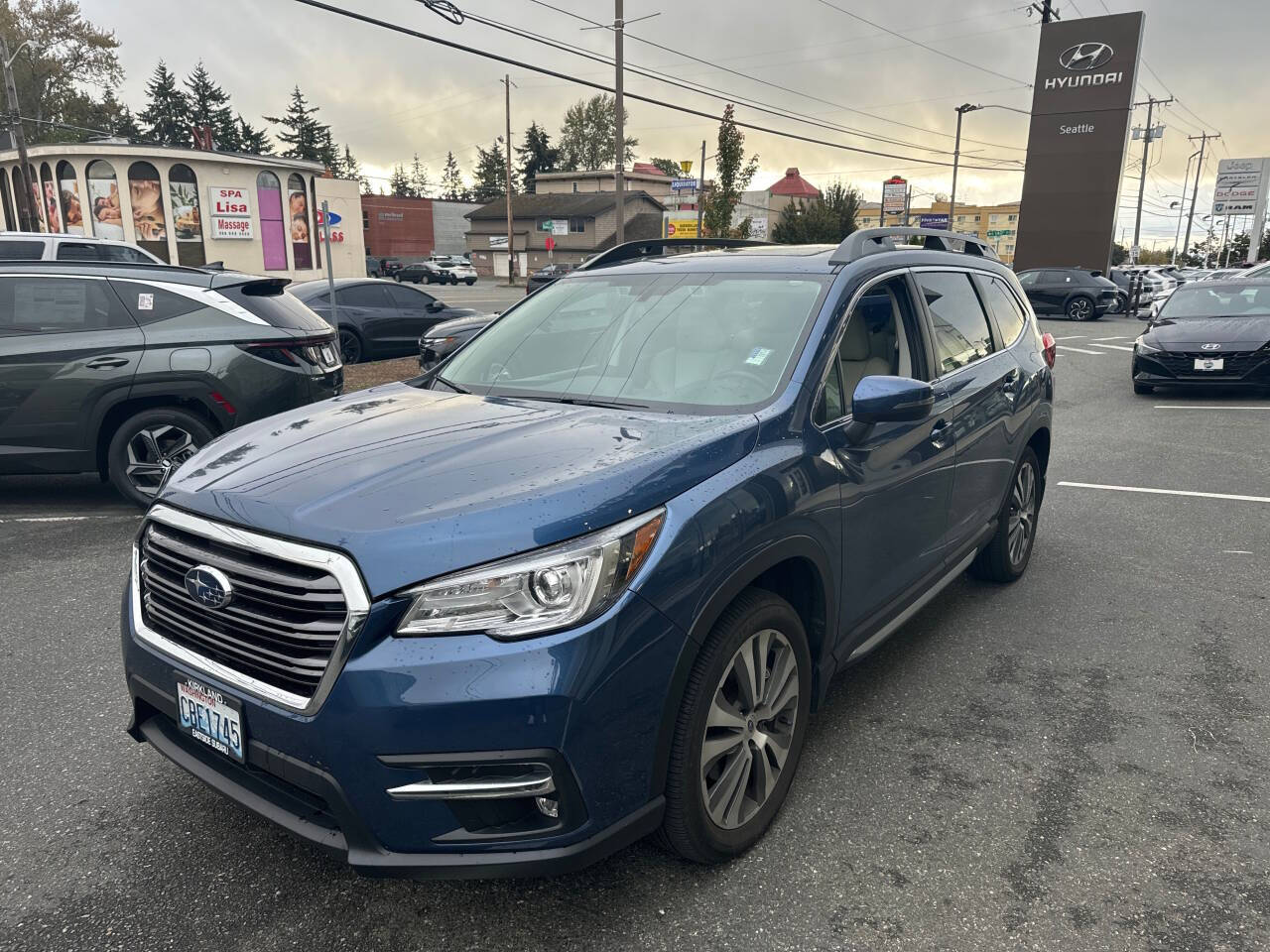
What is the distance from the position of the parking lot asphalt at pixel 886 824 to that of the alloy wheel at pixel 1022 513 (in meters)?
0.28

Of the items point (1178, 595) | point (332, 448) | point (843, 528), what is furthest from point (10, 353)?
point (1178, 595)

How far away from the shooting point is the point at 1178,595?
488 cm

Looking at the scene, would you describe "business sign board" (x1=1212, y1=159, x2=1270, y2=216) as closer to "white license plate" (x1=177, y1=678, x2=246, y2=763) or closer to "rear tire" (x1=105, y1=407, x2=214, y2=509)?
"rear tire" (x1=105, y1=407, x2=214, y2=509)

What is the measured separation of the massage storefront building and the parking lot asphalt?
108 feet

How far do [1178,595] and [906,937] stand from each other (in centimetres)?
344

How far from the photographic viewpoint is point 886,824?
2.86 m

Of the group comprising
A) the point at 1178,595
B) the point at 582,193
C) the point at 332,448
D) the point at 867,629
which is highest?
the point at 582,193

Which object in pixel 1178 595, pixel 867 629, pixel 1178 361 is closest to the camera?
pixel 867 629

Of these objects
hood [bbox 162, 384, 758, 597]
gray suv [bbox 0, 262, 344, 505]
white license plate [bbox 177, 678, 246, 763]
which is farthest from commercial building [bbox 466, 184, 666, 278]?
white license plate [bbox 177, 678, 246, 763]

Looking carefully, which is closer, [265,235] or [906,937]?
[906,937]

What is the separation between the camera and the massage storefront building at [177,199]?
3466 centimetres

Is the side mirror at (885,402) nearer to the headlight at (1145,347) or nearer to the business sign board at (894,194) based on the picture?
the headlight at (1145,347)

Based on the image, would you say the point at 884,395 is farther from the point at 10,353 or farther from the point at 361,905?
the point at 10,353

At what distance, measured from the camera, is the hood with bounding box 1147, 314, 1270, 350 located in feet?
37.3
